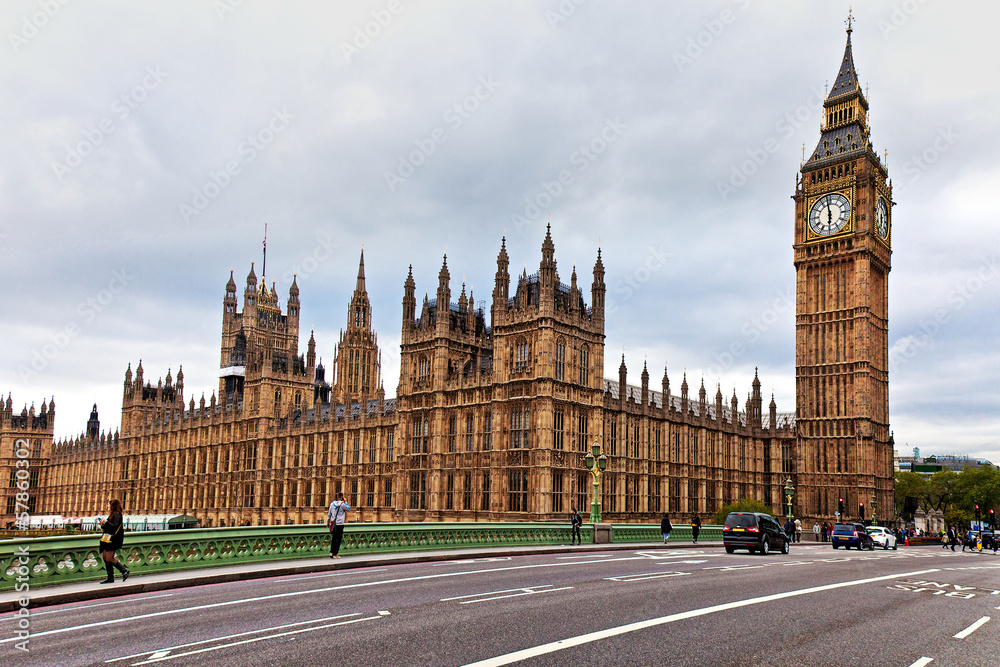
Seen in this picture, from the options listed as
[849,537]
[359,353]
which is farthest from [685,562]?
[359,353]

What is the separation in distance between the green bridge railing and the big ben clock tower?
51515 mm

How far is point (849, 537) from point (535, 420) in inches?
779

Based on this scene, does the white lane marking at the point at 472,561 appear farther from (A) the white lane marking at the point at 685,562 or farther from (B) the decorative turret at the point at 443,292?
(B) the decorative turret at the point at 443,292

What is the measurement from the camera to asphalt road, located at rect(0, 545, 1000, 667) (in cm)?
1094

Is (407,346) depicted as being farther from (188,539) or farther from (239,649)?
(239,649)

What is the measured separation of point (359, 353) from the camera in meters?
121

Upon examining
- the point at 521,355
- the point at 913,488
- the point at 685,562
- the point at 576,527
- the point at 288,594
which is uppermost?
the point at 521,355

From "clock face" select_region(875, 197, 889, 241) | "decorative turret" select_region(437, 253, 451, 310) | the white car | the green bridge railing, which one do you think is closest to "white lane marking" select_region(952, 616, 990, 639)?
the green bridge railing

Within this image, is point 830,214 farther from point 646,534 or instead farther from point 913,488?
point 913,488

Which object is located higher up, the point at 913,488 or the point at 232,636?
the point at 232,636

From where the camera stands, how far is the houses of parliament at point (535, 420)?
5544 centimetres

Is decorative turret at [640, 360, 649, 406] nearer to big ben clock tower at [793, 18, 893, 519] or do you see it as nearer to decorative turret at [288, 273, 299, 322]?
big ben clock tower at [793, 18, 893, 519]

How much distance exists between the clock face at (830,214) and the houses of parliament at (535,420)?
0.13m

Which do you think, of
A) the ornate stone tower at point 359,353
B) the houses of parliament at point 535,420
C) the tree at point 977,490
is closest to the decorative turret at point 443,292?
the houses of parliament at point 535,420
